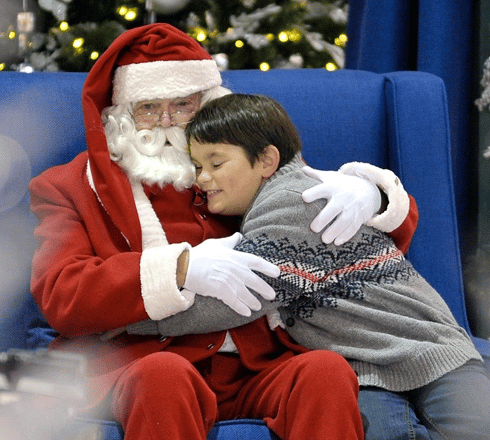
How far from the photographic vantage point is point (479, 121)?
2.39 meters

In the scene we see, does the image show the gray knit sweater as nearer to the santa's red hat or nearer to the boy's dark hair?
the boy's dark hair

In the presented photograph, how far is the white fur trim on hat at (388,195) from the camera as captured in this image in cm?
142

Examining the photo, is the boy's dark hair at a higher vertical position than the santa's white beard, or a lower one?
higher

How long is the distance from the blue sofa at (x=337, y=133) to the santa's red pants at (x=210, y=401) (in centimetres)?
57

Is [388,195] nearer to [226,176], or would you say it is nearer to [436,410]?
[226,176]

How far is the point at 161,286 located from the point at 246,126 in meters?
0.38

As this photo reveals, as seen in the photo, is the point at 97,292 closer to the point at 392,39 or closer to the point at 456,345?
the point at 456,345

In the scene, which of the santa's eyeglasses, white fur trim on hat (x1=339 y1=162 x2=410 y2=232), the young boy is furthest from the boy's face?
white fur trim on hat (x1=339 y1=162 x2=410 y2=232)

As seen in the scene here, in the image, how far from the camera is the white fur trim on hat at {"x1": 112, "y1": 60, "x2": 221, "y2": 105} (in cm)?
150

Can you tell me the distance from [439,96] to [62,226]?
1050 mm

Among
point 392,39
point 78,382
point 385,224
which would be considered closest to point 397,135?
point 385,224

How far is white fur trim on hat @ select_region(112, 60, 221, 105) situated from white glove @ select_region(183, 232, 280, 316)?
398 mm

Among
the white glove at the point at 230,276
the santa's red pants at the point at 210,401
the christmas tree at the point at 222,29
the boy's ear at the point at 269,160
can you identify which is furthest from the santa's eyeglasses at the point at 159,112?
the christmas tree at the point at 222,29

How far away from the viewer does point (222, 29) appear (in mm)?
2754
